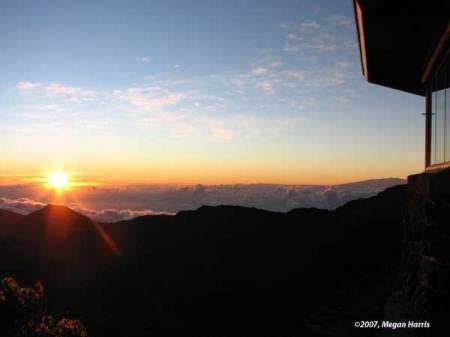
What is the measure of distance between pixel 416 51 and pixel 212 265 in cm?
5315

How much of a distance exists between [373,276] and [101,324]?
3853cm

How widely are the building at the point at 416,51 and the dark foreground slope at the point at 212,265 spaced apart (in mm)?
21349

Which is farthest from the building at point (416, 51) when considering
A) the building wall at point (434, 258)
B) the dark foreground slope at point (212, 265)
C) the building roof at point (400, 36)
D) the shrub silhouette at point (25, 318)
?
the dark foreground slope at point (212, 265)

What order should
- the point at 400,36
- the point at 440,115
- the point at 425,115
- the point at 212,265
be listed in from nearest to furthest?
the point at 400,36, the point at 440,115, the point at 425,115, the point at 212,265

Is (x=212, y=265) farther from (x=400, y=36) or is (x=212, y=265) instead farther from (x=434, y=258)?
(x=434, y=258)

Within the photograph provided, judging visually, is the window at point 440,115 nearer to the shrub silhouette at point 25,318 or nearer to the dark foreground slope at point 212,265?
the shrub silhouette at point 25,318

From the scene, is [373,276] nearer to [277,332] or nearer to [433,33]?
[433,33]

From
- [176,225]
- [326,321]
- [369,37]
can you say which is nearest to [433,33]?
[369,37]

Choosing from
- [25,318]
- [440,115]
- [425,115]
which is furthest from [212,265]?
[440,115]

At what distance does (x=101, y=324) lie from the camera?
47.9m

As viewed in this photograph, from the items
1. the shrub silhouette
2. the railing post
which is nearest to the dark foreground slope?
the shrub silhouette

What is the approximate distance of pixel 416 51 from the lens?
327 inches

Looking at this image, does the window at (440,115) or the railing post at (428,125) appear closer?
the window at (440,115)

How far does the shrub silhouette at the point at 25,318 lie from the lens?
13969mm
